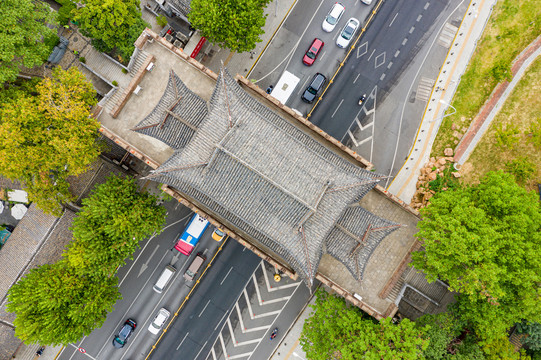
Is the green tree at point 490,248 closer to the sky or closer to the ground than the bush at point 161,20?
closer to the ground

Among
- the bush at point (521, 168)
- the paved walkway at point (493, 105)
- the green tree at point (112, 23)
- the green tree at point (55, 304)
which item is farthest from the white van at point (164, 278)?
the bush at point (521, 168)

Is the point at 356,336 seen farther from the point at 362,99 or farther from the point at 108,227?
the point at 362,99

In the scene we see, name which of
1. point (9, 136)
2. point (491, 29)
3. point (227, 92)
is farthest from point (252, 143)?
point (491, 29)

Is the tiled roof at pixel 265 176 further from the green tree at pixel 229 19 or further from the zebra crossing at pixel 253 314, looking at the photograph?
the zebra crossing at pixel 253 314

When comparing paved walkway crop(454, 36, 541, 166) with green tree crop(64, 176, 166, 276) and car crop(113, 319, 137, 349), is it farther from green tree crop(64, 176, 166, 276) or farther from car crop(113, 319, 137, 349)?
car crop(113, 319, 137, 349)

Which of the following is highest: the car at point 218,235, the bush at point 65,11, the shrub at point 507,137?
the shrub at point 507,137

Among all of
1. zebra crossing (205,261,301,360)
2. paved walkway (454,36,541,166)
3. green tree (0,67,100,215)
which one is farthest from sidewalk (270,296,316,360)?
green tree (0,67,100,215)

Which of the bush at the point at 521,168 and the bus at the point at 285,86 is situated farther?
the bus at the point at 285,86
